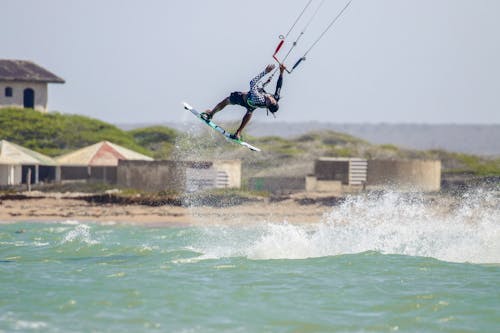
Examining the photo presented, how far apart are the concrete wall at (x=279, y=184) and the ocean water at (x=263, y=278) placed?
9.58 m

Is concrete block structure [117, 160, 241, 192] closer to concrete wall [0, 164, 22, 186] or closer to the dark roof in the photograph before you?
concrete wall [0, 164, 22, 186]

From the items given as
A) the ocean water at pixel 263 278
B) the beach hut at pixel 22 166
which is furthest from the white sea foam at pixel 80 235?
the beach hut at pixel 22 166

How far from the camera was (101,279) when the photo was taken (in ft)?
57.3

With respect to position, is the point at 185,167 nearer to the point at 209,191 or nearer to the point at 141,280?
the point at 209,191

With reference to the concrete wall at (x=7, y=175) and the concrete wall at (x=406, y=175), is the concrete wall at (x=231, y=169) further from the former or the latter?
the concrete wall at (x=7, y=175)

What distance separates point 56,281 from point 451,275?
6900 millimetres

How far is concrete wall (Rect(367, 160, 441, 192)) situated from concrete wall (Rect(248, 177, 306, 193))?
247 cm

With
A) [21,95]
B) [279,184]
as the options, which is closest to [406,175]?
[279,184]

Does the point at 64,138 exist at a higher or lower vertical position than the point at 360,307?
higher

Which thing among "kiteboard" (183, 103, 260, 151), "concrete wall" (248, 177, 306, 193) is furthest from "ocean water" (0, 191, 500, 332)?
"concrete wall" (248, 177, 306, 193)

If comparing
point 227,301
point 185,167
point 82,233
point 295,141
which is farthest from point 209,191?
point 295,141

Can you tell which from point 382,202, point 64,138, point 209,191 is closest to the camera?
point 382,202

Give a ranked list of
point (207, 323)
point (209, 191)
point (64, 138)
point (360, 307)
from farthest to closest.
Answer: point (64, 138)
point (209, 191)
point (360, 307)
point (207, 323)

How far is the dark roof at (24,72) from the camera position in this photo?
5238 cm
